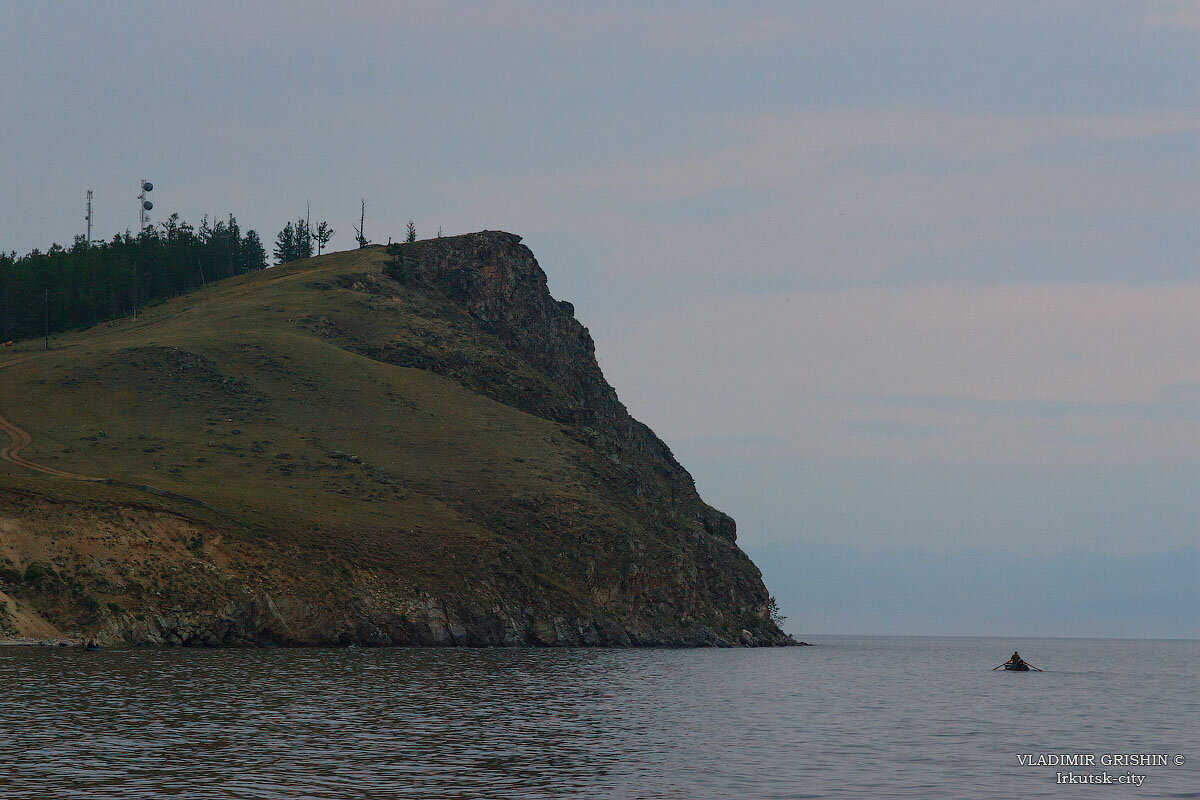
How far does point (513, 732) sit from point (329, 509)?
267ft

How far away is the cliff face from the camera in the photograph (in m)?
95.4

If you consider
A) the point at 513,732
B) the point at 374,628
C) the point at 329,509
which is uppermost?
the point at 329,509

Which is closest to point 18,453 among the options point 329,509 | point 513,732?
point 329,509

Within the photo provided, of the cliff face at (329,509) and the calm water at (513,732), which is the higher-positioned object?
the cliff face at (329,509)

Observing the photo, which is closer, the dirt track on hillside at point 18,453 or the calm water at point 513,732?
the calm water at point 513,732

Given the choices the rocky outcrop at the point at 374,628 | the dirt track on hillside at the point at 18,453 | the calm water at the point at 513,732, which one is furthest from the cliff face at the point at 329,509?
the calm water at the point at 513,732

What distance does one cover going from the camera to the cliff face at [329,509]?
95375mm

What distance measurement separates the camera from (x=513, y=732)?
159 feet

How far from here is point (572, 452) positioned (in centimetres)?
16738

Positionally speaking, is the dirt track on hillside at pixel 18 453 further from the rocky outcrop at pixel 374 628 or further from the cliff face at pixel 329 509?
the rocky outcrop at pixel 374 628

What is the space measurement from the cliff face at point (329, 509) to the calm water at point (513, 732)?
42.8 ft

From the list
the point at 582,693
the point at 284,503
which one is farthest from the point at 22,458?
the point at 582,693

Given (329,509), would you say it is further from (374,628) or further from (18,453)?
(18,453)

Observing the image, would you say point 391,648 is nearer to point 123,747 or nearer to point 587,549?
point 587,549
